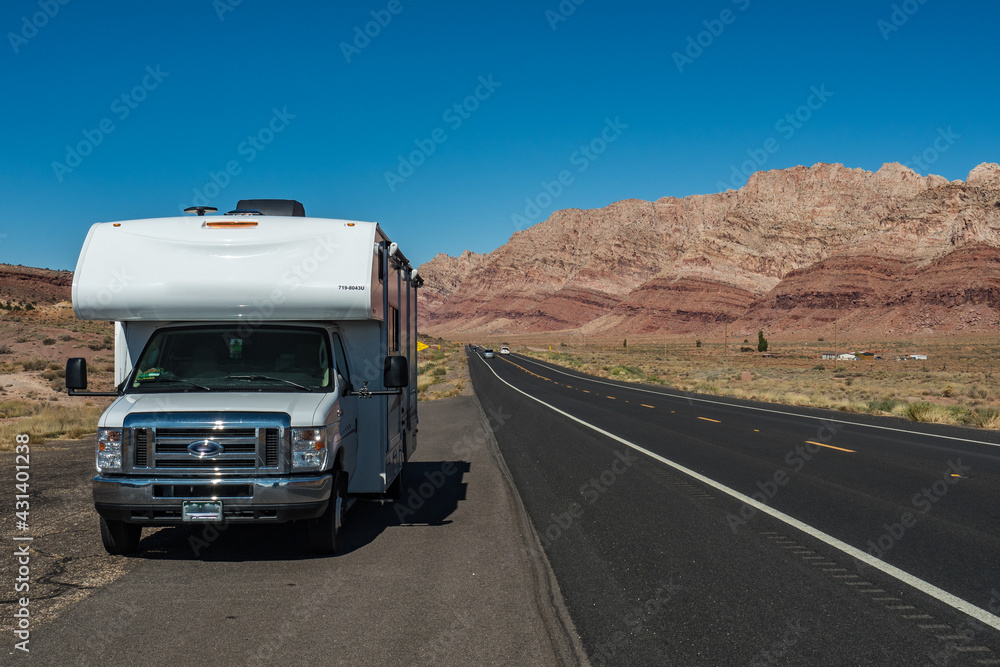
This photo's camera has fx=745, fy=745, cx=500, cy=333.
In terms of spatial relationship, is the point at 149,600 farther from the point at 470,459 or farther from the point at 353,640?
the point at 470,459

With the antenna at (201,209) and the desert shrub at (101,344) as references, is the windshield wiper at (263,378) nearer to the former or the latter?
the antenna at (201,209)

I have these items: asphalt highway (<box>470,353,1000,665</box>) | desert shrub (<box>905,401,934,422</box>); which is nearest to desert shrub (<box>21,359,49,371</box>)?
asphalt highway (<box>470,353,1000,665</box>)

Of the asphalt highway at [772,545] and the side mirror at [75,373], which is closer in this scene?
the asphalt highway at [772,545]

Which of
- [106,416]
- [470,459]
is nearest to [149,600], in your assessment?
[106,416]

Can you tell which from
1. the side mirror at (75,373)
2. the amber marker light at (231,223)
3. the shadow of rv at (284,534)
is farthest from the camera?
the amber marker light at (231,223)

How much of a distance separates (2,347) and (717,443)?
41.4 meters

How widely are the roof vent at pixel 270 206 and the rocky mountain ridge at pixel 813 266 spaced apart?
112250 mm

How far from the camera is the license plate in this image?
594 cm

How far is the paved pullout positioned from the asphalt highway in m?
0.42

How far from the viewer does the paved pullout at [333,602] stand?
449 cm

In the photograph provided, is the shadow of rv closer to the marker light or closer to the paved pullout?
the paved pullout

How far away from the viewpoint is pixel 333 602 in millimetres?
5391

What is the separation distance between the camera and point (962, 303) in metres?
103

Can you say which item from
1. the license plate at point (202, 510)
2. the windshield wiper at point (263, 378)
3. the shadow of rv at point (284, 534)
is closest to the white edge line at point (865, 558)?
the shadow of rv at point (284, 534)
